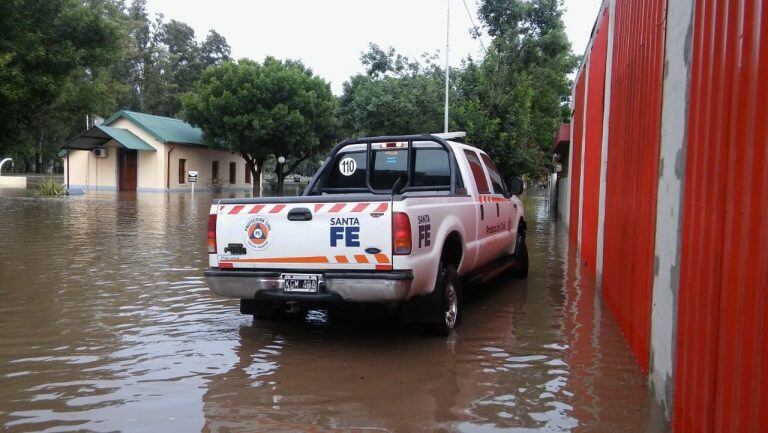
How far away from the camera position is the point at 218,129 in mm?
40312

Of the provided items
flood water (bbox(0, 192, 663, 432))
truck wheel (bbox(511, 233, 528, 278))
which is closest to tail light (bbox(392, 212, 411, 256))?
flood water (bbox(0, 192, 663, 432))

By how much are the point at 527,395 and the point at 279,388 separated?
177 centimetres

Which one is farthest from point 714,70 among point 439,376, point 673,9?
point 439,376

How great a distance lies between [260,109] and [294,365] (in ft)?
117

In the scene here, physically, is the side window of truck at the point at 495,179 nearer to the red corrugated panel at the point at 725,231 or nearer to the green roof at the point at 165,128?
the red corrugated panel at the point at 725,231

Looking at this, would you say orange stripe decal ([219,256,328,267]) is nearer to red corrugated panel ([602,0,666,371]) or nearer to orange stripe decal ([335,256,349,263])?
orange stripe decal ([335,256,349,263])

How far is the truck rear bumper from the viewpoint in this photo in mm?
5355

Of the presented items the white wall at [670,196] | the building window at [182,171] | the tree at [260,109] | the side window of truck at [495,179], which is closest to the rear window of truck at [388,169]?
the side window of truck at [495,179]

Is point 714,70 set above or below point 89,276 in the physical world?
above

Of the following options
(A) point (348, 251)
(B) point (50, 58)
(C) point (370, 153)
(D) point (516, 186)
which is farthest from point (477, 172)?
(B) point (50, 58)

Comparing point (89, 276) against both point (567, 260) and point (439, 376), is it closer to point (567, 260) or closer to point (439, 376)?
point (439, 376)

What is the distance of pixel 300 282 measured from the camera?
18.4 ft

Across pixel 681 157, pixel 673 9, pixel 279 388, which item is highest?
pixel 673 9

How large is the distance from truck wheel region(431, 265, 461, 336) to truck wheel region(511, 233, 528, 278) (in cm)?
325
